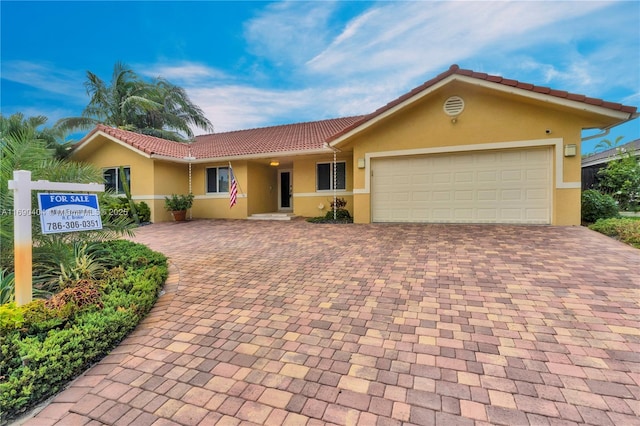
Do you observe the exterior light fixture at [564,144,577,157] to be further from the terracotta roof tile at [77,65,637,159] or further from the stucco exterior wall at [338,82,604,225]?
the terracotta roof tile at [77,65,637,159]

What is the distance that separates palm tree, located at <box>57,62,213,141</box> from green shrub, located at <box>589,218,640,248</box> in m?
21.5

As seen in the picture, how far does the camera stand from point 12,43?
33.0 feet

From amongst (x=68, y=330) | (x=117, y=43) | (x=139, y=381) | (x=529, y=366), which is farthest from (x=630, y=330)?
(x=117, y=43)

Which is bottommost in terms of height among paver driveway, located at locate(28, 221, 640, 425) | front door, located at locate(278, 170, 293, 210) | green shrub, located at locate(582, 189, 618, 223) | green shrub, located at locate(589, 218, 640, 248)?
paver driveway, located at locate(28, 221, 640, 425)

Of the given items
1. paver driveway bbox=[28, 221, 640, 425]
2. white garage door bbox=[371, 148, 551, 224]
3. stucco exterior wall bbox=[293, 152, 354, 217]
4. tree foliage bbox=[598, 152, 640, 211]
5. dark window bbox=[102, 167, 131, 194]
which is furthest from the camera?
dark window bbox=[102, 167, 131, 194]

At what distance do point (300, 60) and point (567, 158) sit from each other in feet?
47.4

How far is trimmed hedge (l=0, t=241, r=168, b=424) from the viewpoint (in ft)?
7.07

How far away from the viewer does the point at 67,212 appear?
3455 mm

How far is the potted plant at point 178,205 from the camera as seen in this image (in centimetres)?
1298

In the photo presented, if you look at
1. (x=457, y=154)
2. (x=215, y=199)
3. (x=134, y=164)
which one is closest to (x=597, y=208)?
(x=457, y=154)

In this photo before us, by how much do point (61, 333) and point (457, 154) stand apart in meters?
9.98

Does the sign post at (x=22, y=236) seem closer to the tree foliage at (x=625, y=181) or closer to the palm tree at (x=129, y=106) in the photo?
the tree foliage at (x=625, y=181)

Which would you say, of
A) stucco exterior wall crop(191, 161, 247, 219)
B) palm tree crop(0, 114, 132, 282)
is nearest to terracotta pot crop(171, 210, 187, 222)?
stucco exterior wall crop(191, 161, 247, 219)

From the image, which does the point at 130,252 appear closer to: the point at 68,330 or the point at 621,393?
the point at 68,330
